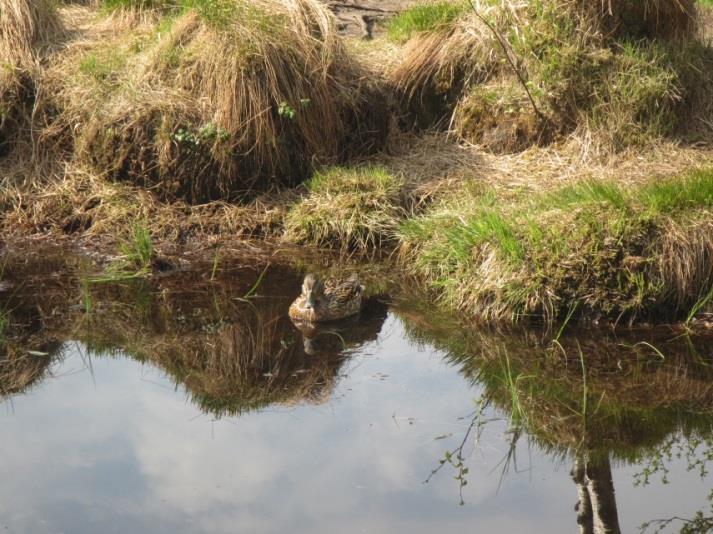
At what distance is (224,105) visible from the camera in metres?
9.52

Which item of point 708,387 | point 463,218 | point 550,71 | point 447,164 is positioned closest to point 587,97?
point 550,71

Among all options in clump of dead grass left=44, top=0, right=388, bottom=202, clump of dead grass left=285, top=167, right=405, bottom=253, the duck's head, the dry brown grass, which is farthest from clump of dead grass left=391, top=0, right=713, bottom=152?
the duck's head

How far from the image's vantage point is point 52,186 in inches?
391

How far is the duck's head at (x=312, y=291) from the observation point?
7520 mm

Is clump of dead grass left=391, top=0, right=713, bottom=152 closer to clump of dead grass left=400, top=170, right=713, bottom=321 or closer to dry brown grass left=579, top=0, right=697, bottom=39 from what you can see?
dry brown grass left=579, top=0, right=697, bottom=39

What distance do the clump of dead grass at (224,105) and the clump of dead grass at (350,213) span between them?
2.13 ft

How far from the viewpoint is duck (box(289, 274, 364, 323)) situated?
7539 millimetres

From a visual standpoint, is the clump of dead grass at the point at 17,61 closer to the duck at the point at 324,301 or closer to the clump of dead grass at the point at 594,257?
the duck at the point at 324,301

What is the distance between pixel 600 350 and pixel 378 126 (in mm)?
4086

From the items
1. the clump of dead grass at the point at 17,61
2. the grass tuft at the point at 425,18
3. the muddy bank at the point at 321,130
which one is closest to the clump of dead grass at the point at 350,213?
the muddy bank at the point at 321,130

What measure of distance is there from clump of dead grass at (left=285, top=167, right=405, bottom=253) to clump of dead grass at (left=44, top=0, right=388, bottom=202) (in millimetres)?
651

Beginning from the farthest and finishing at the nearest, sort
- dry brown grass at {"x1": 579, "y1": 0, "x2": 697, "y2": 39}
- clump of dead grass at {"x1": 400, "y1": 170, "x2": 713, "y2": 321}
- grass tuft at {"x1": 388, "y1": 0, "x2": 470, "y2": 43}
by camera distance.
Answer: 1. grass tuft at {"x1": 388, "y1": 0, "x2": 470, "y2": 43}
2. dry brown grass at {"x1": 579, "y1": 0, "x2": 697, "y2": 39}
3. clump of dead grass at {"x1": 400, "y1": 170, "x2": 713, "y2": 321}

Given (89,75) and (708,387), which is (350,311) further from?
(89,75)

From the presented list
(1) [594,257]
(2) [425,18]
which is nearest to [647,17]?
(2) [425,18]
